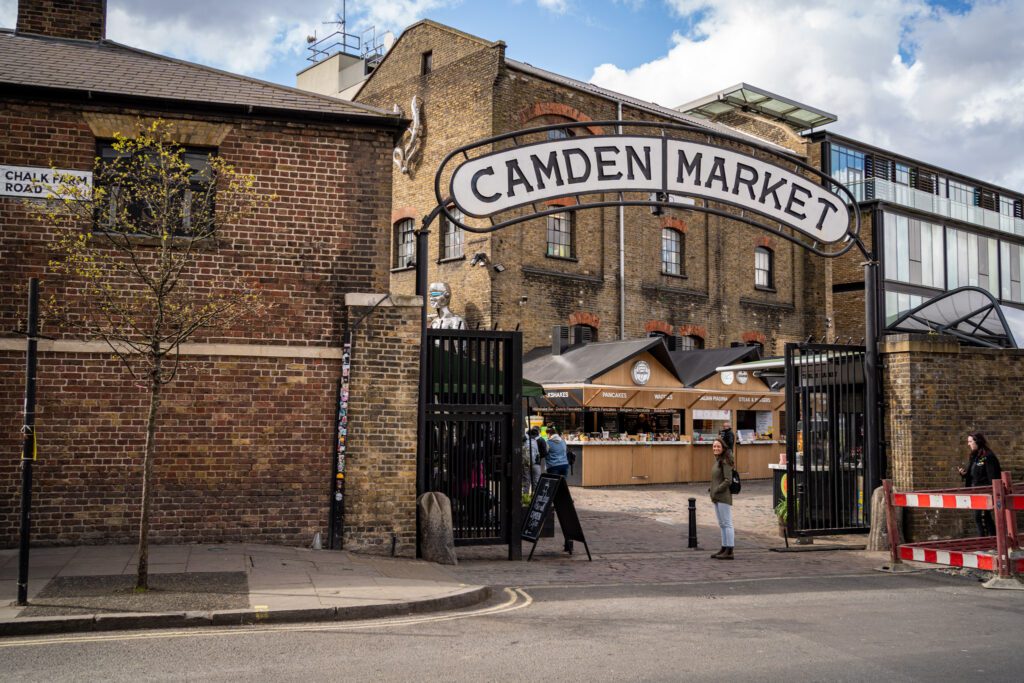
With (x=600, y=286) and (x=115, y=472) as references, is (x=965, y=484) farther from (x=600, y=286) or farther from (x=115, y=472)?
(x=600, y=286)

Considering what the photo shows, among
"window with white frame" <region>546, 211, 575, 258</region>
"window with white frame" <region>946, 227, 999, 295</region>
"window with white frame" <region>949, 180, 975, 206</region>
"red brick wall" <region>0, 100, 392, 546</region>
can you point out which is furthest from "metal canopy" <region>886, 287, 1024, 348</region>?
"window with white frame" <region>949, 180, 975, 206</region>

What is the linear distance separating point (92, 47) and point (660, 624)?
36.3ft

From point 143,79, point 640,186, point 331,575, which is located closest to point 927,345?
point 640,186

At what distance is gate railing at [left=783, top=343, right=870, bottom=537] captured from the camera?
12969 millimetres

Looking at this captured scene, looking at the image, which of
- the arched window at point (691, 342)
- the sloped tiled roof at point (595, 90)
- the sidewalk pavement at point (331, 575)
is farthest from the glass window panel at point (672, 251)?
the sidewalk pavement at point (331, 575)

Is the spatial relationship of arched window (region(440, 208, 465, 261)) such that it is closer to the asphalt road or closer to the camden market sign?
the camden market sign

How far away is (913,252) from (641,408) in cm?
1932

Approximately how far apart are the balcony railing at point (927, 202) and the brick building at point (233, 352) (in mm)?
29694

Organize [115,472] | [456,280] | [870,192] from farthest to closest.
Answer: [870,192]
[456,280]
[115,472]

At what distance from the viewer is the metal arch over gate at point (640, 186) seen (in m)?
11.5

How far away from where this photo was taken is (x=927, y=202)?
38.3m

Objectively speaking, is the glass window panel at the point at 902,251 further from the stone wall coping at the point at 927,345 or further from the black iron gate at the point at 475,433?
the black iron gate at the point at 475,433

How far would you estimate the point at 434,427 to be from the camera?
1129 centimetres

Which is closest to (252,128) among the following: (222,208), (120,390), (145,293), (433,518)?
(222,208)
